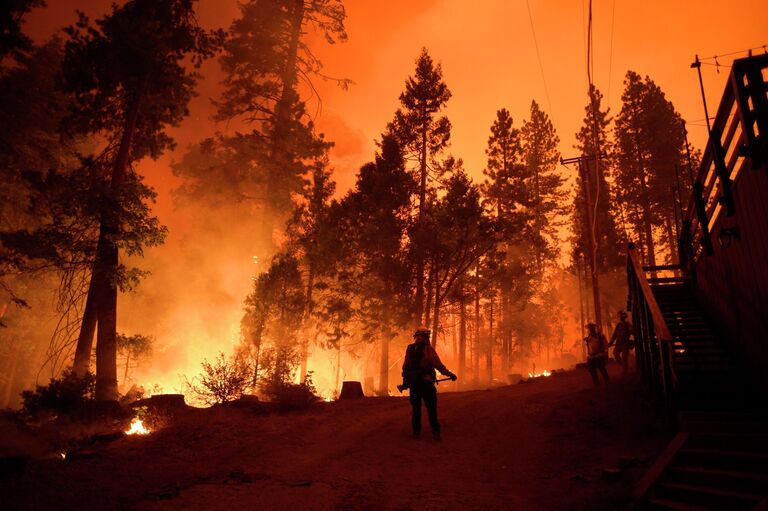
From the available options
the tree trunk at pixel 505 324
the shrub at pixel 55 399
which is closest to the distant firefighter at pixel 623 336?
→ the shrub at pixel 55 399

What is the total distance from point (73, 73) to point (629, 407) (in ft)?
59.5

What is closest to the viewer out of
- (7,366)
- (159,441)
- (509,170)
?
(159,441)

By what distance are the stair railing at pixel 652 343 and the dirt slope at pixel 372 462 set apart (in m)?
0.77

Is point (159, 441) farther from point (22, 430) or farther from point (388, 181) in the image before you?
point (388, 181)

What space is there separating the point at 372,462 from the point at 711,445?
16.4 ft

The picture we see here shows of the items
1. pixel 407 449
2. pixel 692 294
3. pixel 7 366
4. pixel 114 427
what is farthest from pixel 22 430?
pixel 7 366

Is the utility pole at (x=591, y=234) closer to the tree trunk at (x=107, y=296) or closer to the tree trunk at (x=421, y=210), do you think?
the tree trunk at (x=421, y=210)

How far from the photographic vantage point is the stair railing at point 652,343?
6348mm

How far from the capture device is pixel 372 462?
7.04m

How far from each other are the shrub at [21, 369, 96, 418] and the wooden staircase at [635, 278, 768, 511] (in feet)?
41.0

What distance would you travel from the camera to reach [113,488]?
5555 mm

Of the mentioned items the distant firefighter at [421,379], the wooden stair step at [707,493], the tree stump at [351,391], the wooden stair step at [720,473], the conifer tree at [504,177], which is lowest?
the wooden stair step at [707,493]

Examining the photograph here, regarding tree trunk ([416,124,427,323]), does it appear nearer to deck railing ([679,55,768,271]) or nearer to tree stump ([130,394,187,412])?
tree stump ([130,394,187,412])

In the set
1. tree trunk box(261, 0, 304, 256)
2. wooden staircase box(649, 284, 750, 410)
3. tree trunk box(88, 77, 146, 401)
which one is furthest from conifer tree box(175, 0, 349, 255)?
wooden staircase box(649, 284, 750, 410)
